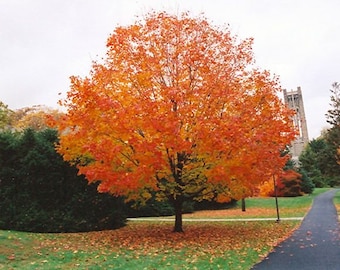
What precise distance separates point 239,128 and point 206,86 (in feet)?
7.42

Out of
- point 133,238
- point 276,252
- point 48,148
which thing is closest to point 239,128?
point 276,252

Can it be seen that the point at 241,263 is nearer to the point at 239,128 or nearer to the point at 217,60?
the point at 239,128

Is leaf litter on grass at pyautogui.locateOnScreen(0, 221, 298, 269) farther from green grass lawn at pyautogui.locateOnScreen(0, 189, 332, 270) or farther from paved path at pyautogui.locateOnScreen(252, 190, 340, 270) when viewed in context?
paved path at pyautogui.locateOnScreen(252, 190, 340, 270)

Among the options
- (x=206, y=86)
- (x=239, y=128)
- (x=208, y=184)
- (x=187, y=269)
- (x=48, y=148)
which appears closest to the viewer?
(x=187, y=269)

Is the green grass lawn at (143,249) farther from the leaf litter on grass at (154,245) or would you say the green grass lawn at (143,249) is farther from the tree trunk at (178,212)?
the tree trunk at (178,212)

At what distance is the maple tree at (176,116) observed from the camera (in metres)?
12.1

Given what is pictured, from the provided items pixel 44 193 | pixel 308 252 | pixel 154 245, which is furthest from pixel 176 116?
pixel 44 193

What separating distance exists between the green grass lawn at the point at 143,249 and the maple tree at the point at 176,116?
1.91 m

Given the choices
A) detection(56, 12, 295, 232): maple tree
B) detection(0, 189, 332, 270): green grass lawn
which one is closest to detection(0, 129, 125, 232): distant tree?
detection(0, 189, 332, 270): green grass lawn

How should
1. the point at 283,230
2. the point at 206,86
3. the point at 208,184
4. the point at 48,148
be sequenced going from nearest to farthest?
the point at 206,86 → the point at 208,184 → the point at 283,230 → the point at 48,148

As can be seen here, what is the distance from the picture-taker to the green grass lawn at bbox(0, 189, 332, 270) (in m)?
9.61

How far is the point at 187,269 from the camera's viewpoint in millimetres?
8898

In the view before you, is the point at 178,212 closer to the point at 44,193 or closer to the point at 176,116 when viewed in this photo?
the point at 176,116

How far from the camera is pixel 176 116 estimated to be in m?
12.8
